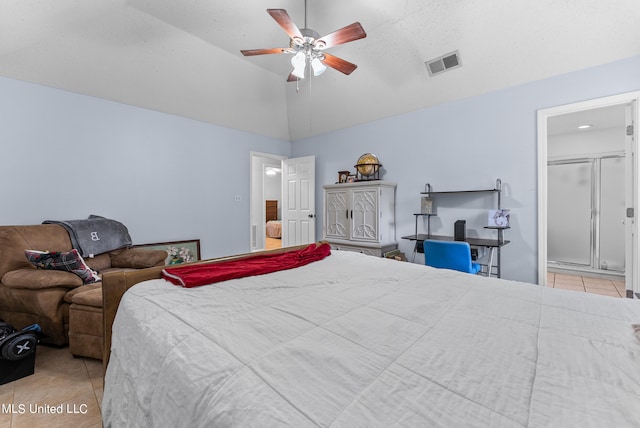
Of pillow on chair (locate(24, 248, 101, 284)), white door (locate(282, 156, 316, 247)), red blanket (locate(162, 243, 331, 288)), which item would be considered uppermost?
white door (locate(282, 156, 316, 247))

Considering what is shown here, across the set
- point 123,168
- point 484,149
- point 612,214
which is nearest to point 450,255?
point 484,149

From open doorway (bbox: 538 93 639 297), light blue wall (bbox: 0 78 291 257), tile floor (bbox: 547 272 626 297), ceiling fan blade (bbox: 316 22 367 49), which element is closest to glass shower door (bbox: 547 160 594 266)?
open doorway (bbox: 538 93 639 297)

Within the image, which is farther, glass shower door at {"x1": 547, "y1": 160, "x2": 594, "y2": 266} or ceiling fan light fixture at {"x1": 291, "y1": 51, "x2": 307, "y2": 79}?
glass shower door at {"x1": 547, "y1": 160, "x2": 594, "y2": 266}

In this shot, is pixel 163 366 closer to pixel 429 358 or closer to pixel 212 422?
pixel 212 422

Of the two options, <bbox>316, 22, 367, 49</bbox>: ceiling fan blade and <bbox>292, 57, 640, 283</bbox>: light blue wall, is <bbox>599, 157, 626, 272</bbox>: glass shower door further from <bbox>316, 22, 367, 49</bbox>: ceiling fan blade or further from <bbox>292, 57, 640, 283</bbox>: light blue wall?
<bbox>316, 22, 367, 49</bbox>: ceiling fan blade

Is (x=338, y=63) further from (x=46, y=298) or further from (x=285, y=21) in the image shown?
(x=46, y=298)

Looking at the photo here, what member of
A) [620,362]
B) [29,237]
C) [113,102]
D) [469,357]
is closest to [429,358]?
[469,357]

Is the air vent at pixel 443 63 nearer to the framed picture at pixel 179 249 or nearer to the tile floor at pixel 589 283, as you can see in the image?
the tile floor at pixel 589 283

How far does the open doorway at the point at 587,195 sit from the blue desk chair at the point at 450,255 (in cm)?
247

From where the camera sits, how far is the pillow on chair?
232cm

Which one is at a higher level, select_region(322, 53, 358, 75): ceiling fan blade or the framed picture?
select_region(322, 53, 358, 75): ceiling fan blade

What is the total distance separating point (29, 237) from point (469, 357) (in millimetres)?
3696

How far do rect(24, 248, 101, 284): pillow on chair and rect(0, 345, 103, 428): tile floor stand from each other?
67 cm

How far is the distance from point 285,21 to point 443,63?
208 cm
